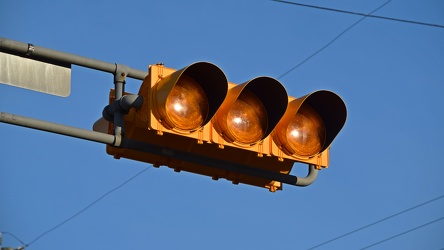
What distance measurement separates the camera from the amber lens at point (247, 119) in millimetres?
8242

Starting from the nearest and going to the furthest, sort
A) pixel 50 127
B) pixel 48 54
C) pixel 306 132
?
pixel 50 127
pixel 48 54
pixel 306 132

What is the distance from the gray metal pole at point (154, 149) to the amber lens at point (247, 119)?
42 cm

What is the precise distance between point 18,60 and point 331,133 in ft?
8.64

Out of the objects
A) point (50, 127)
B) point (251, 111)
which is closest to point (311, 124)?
point (251, 111)

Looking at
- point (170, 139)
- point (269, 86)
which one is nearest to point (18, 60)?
point (170, 139)

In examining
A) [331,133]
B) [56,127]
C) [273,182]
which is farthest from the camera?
[273,182]

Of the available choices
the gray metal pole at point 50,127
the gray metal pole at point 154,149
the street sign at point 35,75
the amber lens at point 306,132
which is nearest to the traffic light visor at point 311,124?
the amber lens at point 306,132

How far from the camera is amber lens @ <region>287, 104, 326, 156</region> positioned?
8.57 meters

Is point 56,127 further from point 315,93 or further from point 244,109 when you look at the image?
point 315,93

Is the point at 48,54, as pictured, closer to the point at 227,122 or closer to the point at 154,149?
the point at 154,149

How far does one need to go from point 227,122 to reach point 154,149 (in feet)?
2.25

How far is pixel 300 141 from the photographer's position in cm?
860

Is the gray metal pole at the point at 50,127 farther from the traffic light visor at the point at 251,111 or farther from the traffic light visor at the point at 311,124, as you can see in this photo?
the traffic light visor at the point at 311,124

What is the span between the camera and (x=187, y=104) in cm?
816
